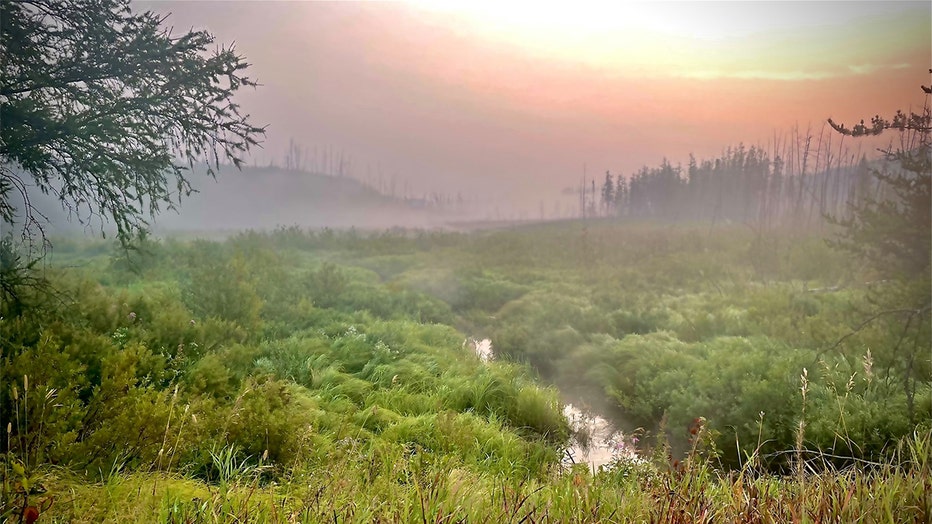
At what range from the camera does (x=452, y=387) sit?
24.3ft

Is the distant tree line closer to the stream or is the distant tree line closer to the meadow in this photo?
the meadow

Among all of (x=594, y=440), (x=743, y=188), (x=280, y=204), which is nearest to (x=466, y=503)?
(x=594, y=440)

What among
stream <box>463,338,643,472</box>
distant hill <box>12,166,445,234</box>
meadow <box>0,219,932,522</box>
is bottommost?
stream <box>463,338,643,472</box>

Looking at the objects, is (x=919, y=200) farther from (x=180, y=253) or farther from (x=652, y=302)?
(x=180, y=253)

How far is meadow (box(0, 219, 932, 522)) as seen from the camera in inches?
107

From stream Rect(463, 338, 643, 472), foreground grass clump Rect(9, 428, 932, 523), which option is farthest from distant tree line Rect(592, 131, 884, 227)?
foreground grass clump Rect(9, 428, 932, 523)

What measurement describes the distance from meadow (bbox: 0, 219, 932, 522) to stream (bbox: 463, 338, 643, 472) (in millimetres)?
162

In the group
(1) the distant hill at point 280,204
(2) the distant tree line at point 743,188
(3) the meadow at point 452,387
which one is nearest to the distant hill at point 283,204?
(1) the distant hill at point 280,204

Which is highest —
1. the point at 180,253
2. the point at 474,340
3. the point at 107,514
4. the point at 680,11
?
the point at 680,11

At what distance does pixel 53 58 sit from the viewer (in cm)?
Answer: 477

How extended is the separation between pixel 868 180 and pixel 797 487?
37.2 ft

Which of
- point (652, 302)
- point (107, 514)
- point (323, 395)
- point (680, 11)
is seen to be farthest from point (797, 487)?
point (652, 302)

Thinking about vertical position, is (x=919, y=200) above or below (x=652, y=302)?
above

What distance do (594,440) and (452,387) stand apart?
223 cm
